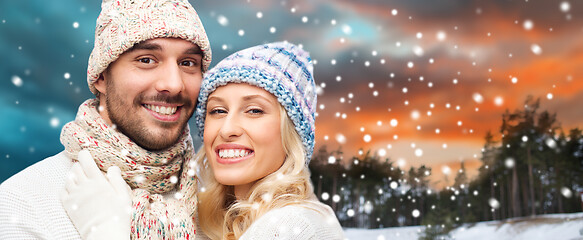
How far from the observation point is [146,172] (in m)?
2.47

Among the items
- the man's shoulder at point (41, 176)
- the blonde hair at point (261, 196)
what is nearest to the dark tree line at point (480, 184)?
the blonde hair at point (261, 196)

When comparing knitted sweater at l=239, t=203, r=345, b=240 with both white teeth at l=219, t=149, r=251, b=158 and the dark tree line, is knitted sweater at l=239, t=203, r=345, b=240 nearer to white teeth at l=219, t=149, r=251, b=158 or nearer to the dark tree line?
white teeth at l=219, t=149, r=251, b=158

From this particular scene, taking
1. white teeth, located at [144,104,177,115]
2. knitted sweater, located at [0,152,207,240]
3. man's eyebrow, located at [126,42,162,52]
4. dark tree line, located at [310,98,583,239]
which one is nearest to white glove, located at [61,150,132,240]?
knitted sweater, located at [0,152,207,240]

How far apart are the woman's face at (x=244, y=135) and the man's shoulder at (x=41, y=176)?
775mm

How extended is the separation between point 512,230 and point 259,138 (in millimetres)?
6063

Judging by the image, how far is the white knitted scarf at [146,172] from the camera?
2.30m

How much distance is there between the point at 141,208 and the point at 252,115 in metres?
0.67

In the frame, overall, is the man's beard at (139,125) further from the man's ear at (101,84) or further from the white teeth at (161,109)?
the man's ear at (101,84)

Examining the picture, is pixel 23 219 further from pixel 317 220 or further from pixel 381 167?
pixel 381 167

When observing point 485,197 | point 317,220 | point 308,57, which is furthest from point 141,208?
point 485,197

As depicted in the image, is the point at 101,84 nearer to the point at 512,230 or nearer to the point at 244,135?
the point at 244,135

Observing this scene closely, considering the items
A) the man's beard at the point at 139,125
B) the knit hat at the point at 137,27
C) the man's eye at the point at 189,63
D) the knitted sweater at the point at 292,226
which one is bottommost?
the knitted sweater at the point at 292,226

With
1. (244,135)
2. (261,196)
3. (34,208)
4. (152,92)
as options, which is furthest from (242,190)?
(34,208)

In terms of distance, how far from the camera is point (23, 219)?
7.31 feet
